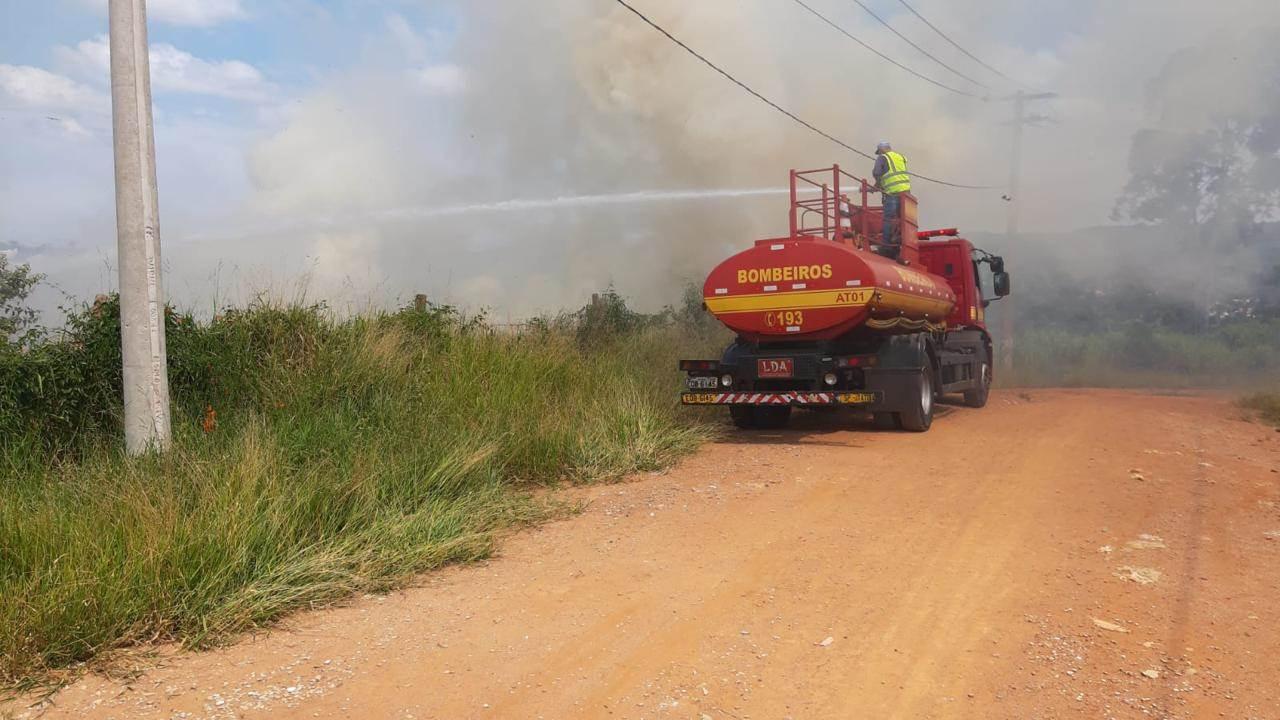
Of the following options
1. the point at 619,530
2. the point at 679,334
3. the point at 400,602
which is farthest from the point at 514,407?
the point at 679,334

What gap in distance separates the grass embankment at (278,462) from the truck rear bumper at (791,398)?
0.40m

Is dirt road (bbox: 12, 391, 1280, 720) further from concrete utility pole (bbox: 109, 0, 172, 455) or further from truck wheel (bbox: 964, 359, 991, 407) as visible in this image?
truck wheel (bbox: 964, 359, 991, 407)

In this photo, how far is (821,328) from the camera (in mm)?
10031

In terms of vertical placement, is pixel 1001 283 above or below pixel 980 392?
above

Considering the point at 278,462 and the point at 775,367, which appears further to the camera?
the point at 775,367

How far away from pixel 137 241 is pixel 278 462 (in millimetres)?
1744

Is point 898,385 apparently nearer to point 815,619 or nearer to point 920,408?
point 920,408

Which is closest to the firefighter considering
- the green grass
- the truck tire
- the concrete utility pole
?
the truck tire

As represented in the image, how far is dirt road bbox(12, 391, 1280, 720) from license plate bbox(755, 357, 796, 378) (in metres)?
2.65

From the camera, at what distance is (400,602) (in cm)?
469

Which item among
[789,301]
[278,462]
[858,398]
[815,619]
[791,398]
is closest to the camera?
[815,619]

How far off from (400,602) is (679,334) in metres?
10.1

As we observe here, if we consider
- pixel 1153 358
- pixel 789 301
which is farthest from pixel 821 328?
pixel 1153 358

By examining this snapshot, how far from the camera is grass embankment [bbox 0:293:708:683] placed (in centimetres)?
416
